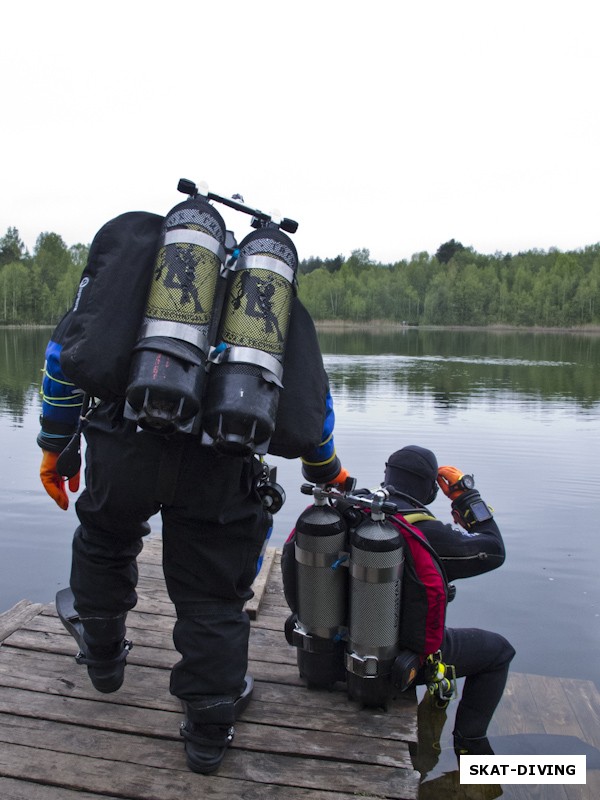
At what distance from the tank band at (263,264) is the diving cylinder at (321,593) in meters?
1.10

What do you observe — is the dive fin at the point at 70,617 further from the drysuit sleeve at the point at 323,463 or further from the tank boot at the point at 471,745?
the tank boot at the point at 471,745

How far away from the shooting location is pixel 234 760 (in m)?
2.94

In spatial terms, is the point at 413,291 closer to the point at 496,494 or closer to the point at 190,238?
the point at 496,494

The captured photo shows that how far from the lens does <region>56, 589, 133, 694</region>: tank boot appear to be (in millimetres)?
3090

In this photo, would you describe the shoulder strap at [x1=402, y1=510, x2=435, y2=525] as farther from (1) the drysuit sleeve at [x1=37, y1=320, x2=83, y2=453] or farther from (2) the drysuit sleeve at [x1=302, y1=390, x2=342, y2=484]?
(1) the drysuit sleeve at [x1=37, y1=320, x2=83, y2=453]

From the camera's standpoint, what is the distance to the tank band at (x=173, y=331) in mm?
2645

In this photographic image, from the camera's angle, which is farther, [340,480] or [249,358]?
[340,480]

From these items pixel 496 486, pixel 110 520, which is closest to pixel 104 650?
pixel 110 520

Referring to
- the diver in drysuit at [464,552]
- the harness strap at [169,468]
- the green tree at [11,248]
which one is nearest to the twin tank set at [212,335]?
the harness strap at [169,468]

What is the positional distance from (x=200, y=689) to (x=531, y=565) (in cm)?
578

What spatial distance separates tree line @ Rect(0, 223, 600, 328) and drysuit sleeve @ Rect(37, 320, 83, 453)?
3542 inches

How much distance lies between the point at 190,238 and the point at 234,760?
6.91 feet

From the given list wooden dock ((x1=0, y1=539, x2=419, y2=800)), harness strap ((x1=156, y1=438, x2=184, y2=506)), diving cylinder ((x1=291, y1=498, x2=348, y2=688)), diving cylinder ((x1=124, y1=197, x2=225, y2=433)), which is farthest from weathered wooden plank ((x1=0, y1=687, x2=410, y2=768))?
diving cylinder ((x1=124, y1=197, x2=225, y2=433))

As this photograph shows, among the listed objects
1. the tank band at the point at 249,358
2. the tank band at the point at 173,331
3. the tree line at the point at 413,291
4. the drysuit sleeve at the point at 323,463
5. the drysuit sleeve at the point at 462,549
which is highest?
the tree line at the point at 413,291
